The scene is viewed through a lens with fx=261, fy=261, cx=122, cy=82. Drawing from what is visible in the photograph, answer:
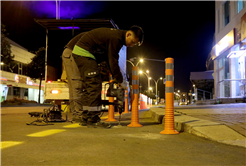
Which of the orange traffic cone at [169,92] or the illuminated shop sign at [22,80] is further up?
the illuminated shop sign at [22,80]

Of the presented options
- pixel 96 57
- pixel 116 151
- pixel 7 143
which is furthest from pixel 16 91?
pixel 116 151

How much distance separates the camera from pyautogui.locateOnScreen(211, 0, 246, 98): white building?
1818cm

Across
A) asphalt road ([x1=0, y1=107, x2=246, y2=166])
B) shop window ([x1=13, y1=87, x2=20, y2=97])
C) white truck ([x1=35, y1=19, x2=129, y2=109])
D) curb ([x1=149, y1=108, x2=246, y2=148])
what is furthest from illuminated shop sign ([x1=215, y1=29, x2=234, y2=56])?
shop window ([x1=13, y1=87, x2=20, y2=97])

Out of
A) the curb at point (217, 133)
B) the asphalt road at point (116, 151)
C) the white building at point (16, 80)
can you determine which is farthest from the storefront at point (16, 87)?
the curb at point (217, 133)

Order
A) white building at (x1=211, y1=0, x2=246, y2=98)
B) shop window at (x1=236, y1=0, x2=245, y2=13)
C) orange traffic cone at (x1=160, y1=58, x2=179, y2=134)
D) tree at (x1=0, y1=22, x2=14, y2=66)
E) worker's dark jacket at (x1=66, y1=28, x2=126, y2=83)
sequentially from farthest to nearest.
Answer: tree at (x1=0, y1=22, x2=14, y2=66) → shop window at (x1=236, y1=0, x2=245, y2=13) → white building at (x1=211, y1=0, x2=246, y2=98) → worker's dark jacket at (x1=66, y1=28, x2=126, y2=83) → orange traffic cone at (x1=160, y1=58, x2=179, y2=134)

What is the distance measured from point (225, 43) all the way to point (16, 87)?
38163mm

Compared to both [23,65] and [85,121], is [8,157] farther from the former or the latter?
[23,65]

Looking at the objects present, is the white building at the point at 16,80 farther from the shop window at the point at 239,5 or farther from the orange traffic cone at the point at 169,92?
the orange traffic cone at the point at 169,92

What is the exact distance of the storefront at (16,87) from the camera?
1625 inches

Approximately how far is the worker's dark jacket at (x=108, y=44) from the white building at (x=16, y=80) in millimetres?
38924

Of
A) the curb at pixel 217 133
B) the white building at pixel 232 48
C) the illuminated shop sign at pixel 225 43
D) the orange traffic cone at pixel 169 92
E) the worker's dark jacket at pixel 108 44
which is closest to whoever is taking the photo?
the curb at pixel 217 133

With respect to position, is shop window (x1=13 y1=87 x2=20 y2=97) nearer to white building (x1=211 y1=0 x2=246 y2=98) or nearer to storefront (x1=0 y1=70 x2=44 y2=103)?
storefront (x1=0 y1=70 x2=44 y2=103)

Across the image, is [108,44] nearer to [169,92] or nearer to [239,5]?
[169,92]

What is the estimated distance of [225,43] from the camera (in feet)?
71.2
